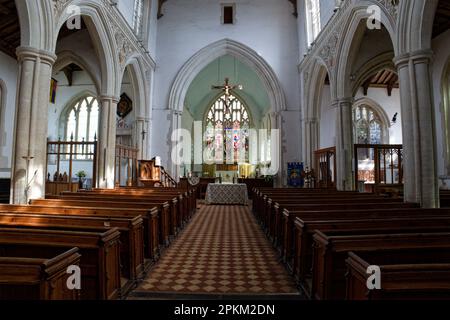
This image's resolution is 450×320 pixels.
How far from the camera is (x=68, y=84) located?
14766 mm

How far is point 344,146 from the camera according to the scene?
28.9ft

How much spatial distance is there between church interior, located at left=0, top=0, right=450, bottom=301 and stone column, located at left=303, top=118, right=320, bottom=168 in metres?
0.06

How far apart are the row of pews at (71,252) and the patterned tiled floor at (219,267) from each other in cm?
28

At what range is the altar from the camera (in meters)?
11.0

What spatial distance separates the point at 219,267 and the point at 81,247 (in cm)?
195

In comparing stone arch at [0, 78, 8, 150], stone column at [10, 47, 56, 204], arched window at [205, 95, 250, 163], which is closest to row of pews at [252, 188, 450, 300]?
stone column at [10, 47, 56, 204]

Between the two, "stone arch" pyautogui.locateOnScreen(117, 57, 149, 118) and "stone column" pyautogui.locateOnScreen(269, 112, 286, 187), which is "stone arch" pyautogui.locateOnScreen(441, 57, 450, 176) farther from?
"stone arch" pyautogui.locateOnScreen(117, 57, 149, 118)

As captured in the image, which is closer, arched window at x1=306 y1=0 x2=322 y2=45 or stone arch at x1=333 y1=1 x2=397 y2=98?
stone arch at x1=333 y1=1 x2=397 y2=98

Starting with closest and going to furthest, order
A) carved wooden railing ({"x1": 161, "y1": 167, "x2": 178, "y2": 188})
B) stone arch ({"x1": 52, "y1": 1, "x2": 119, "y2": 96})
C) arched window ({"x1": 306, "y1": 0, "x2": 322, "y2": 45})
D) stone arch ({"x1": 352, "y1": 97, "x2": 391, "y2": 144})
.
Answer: stone arch ({"x1": 52, "y1": 1, "x2": 119, "y2": 96})
arched window ({"x1": 306, "y1": 0, "x2": 322, "y2": 45})
carved wooden railing ({"x1": 161, "y1": 167, "x2": 178, "y2": 188})
stone arch ({"x1": 352, "y1": 97, "x2": 391, "y2": 144})

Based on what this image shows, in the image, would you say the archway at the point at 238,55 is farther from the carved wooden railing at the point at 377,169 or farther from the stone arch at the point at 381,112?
the stone arch at the point at 381,112

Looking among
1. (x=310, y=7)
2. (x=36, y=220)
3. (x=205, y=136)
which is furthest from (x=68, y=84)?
(x=36, y=220)

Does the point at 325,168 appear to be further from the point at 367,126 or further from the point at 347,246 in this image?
the point at 347,246

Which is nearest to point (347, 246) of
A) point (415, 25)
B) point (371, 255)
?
point (371, 255)
